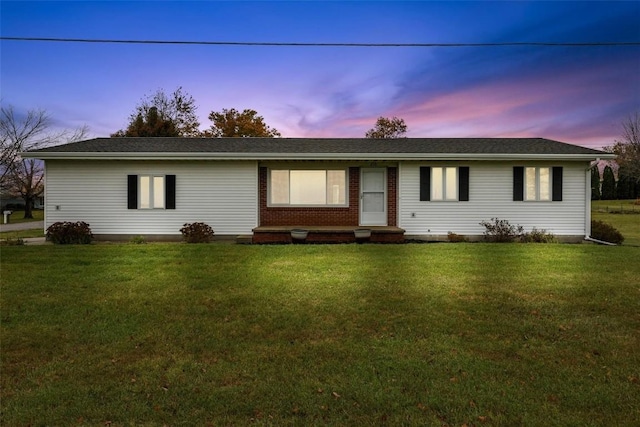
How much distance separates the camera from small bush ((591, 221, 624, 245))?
41.1ft

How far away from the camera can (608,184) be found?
47281 millimetres

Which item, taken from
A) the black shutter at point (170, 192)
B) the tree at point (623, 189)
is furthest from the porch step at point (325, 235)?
the tree at point (623, 189)

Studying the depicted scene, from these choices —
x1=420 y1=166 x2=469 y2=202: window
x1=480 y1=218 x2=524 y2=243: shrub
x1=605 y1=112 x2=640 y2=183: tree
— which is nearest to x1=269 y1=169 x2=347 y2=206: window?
x1=420 y1=166 x2=469 y2=202: window

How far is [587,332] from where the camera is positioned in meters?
4.40

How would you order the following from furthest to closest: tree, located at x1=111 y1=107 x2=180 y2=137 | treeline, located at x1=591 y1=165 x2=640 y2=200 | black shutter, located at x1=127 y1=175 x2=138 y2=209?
treeline, located at x1=591 y1=165 x2=640 y2=200 → tree, located at x1=111 y1=107 x2=180 y2=137 → black shutter, located at x1=127 y1=175 x2=138 y2=209

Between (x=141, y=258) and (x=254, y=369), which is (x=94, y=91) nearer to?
(x=141, y=258)

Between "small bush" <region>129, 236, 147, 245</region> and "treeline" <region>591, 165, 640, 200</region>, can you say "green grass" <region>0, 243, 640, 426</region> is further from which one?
"treeline" <region>591, 165, 640, 200</region>

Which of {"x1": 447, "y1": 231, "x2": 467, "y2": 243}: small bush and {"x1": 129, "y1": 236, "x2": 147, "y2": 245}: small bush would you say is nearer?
{"x1": 129, "y1": 236, "x2": 147, "y2": 245}: small bush

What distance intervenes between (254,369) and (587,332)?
3744 mm

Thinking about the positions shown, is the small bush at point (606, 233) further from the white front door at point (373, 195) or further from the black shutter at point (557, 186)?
the white front door at point (373, 195)

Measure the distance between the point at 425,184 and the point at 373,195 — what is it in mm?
1854

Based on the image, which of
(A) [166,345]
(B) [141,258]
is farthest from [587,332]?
(B) [141,258]

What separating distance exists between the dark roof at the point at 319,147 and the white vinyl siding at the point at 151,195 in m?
0.58

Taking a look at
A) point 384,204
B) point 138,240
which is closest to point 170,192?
point 138,240
